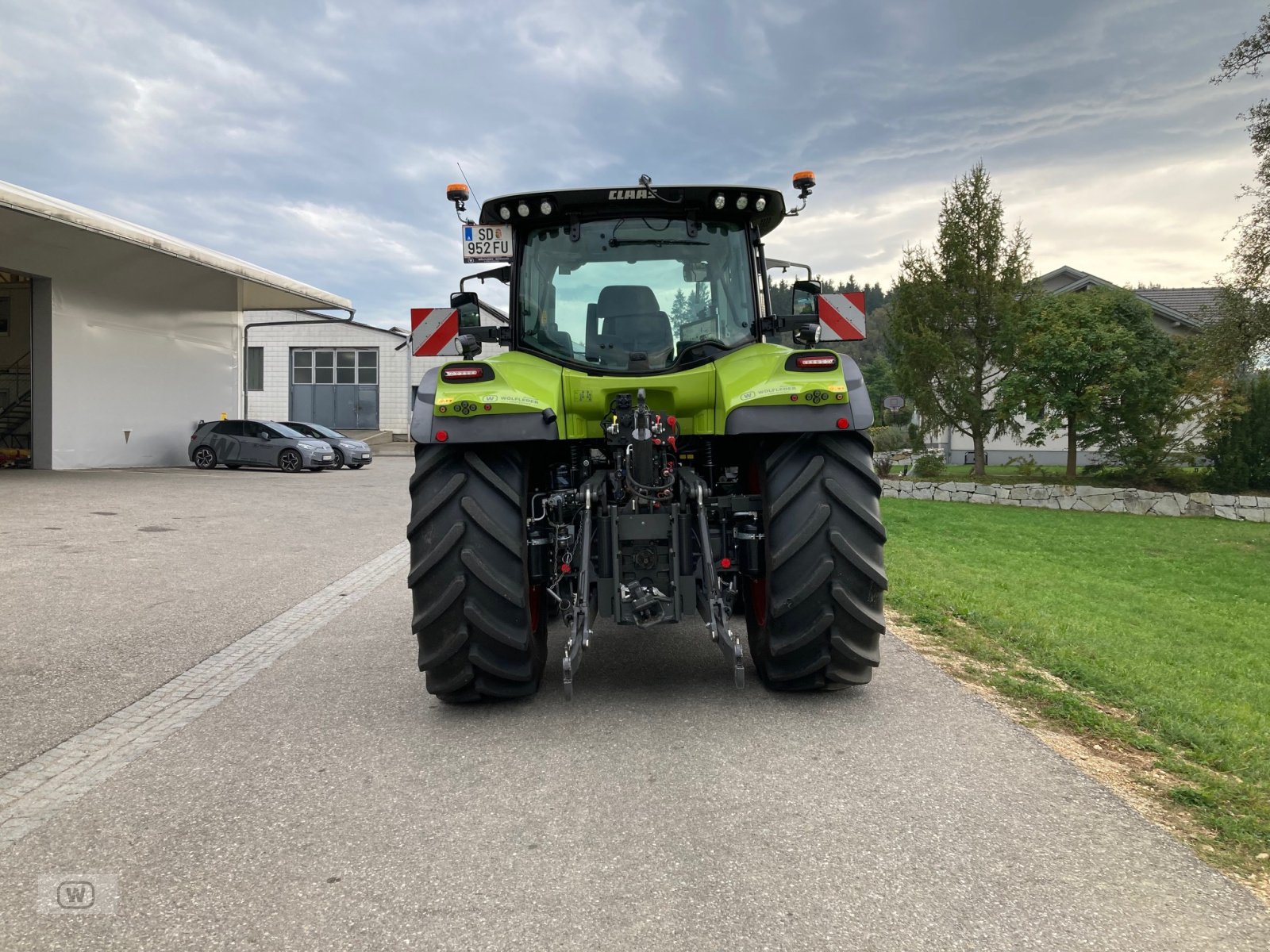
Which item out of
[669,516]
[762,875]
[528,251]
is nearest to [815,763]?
[762,875]

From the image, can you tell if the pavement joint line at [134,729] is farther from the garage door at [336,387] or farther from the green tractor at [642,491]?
the garage door at [336,387]

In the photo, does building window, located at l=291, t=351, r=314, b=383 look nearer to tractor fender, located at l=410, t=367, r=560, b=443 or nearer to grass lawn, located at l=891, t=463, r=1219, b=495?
grass lawn, located at l=891, t=463, r=1219, b=495

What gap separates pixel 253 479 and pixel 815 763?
811 inches

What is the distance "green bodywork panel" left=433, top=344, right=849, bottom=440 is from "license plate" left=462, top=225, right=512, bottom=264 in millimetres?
864

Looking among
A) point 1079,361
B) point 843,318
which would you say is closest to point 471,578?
point 843,318

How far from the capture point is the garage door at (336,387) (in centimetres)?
4319

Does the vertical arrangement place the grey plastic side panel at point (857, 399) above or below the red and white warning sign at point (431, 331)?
below

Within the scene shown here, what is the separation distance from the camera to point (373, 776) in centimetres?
368

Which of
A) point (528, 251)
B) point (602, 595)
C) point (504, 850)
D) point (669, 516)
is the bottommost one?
point (504, 850)

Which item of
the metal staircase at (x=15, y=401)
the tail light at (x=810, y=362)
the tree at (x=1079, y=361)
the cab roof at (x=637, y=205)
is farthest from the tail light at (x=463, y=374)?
the metal staircase at (x=15, y=401)

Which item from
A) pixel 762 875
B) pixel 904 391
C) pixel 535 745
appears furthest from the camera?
pixel 904 391

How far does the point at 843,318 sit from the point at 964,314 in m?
19.5

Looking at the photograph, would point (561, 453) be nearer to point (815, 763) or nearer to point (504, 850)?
point (815, 763)

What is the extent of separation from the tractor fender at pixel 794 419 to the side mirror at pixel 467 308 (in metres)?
1.75
